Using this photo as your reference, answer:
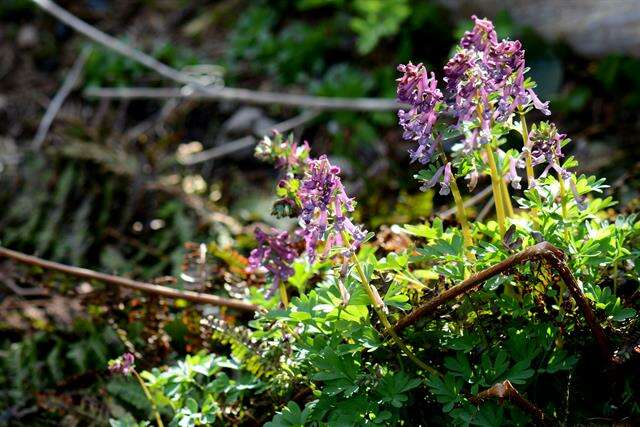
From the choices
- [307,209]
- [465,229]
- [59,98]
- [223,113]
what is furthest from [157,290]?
[59,98]

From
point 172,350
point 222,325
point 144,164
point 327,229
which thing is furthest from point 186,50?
point 327,229

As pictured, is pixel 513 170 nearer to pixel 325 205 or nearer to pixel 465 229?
pixel 465 229

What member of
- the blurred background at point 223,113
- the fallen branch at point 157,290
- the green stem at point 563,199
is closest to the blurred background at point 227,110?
the blurred background at point 223,113

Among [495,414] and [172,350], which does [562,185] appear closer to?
[495,414]

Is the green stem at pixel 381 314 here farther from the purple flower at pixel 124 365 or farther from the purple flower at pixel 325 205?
the purple flower at pixel 124 365

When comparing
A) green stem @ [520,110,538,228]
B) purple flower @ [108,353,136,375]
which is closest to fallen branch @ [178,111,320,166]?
purple flower @ [108,353,136,375]
